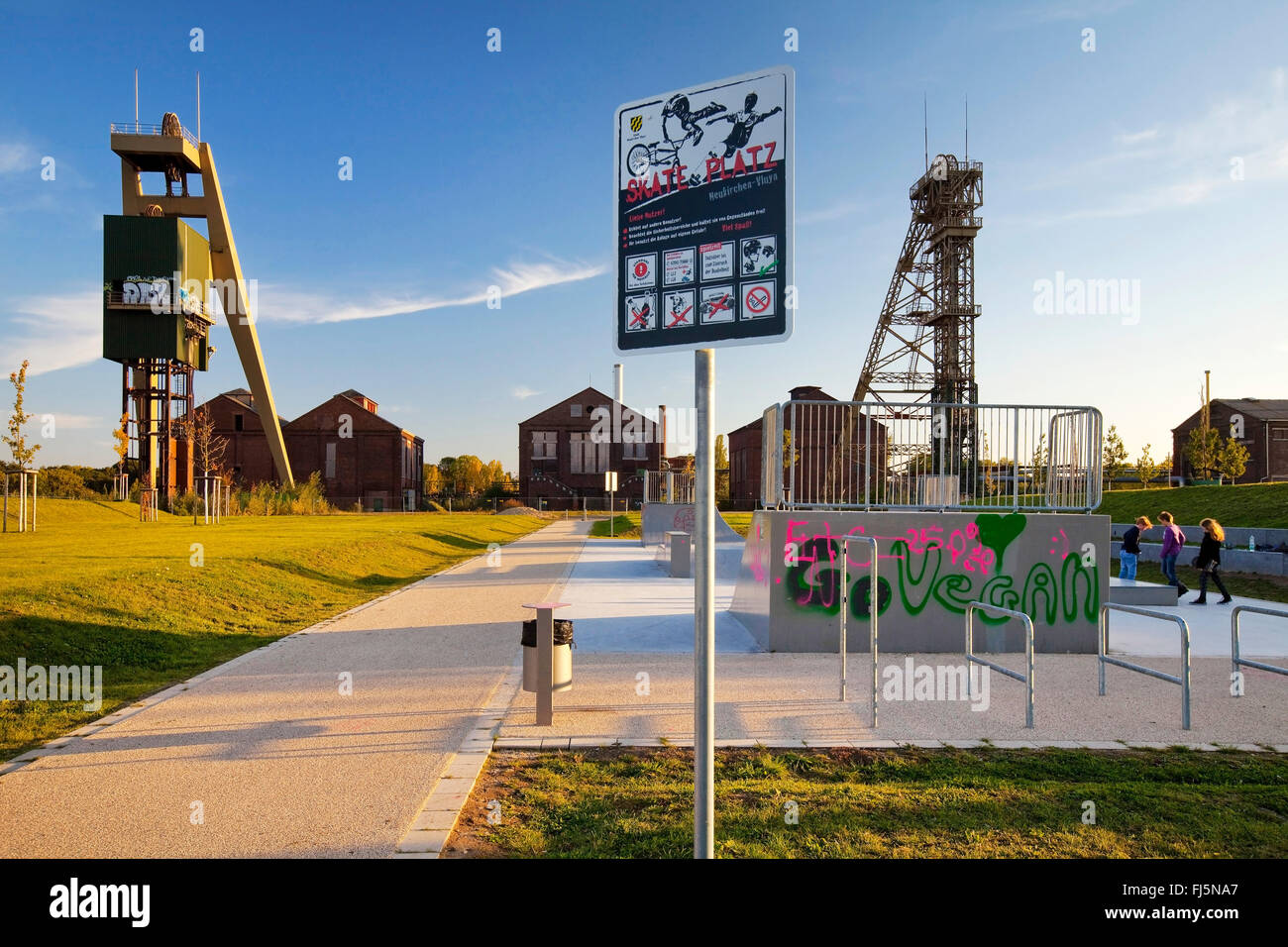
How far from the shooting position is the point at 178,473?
46625mm

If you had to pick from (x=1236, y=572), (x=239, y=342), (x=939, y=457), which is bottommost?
(x=1236, y=572)

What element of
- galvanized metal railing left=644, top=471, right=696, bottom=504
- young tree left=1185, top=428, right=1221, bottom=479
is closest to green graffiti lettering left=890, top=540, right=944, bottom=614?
galvanized metal railing left=644, top=471, right=696, bottom=504

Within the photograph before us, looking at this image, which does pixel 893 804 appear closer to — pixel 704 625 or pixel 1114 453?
pixel 704 625

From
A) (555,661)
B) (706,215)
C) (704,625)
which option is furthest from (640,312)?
(555,661)

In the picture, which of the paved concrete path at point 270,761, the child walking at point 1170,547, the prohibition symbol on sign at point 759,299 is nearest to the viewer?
the prohibition symbol on sign at point 759,299

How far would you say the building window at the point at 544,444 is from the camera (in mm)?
73875

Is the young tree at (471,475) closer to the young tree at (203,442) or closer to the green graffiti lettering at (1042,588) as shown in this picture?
the young tree at (203,442)

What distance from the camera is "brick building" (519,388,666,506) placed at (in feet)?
240

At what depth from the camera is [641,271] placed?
9.41 ft
